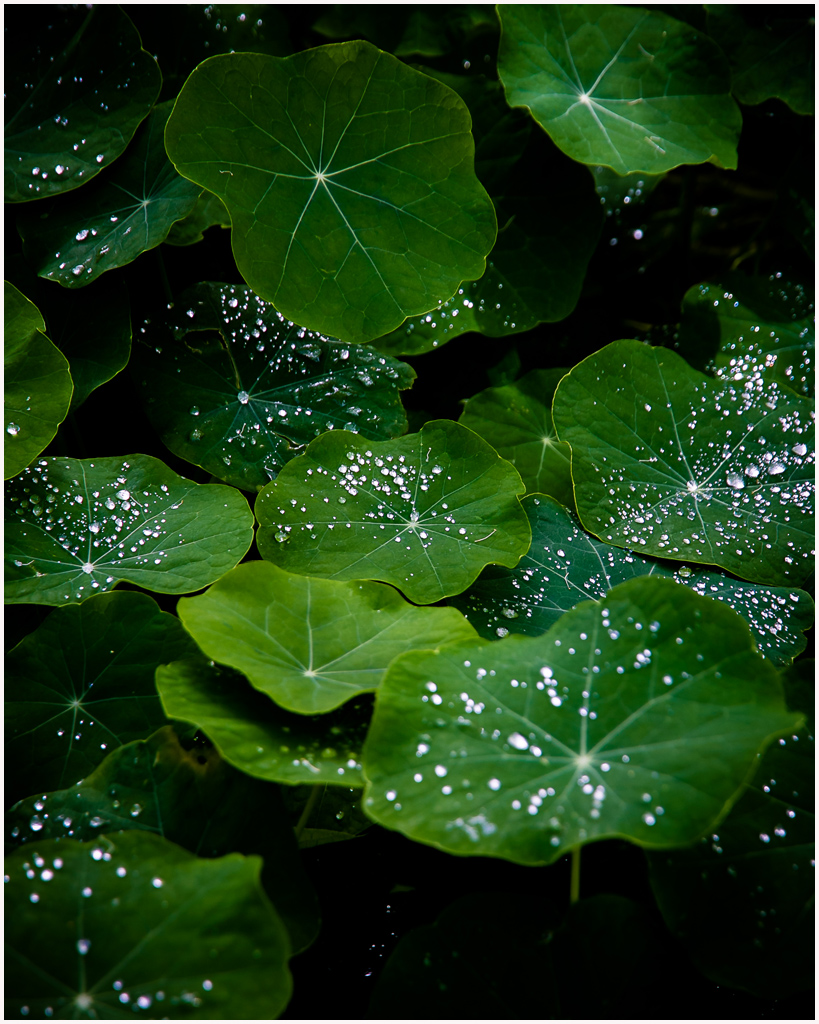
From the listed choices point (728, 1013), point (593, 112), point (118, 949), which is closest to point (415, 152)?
A: point (593, 112)

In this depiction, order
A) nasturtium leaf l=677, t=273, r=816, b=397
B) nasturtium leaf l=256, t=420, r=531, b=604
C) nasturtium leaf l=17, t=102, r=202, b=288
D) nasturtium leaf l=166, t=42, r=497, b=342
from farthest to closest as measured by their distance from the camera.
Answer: nasturtium leaf l=677, t=273, r=816, b=397, nasturtium leaf l=17, t=102, r=202, b=288, nasturtium leaf l=166, t=42, r=497, b=342, nasturtium leaf l=256, t=420, r=531, b=604

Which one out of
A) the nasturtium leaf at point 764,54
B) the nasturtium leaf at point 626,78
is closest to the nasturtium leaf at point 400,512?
the nasturtium leaf at point 626,78

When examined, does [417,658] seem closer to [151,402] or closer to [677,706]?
[677,706]

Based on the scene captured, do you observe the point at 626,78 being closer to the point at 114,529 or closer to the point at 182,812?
the point at 114,529

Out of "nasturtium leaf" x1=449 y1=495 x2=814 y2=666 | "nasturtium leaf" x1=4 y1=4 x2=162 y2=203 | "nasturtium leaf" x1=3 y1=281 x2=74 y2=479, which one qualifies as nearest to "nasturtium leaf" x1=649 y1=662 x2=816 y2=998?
"nasturtium leaf" x1=449 y1=495 x2=814 y2=666

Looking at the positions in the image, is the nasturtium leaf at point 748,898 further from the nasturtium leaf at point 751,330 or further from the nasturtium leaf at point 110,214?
the nasturtium leaf at point 110,214

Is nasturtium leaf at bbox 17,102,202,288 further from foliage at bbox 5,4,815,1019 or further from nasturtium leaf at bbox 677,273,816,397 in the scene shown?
nasturtium leaf at bbox 677,273,816,397
